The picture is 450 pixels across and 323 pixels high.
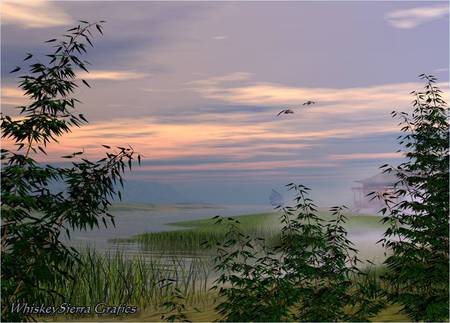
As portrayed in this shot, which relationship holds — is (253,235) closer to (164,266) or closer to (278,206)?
(164,266)

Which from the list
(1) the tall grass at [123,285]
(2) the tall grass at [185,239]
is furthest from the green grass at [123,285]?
(2) the tall grass at [185,239]

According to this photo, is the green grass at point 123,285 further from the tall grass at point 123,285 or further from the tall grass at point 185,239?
the tall grass at point 185,239

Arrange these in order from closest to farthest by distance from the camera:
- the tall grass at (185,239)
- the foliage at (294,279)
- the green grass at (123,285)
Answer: the foliage at (294,279), the green grass at (123,285), the tall grass at (185,239)

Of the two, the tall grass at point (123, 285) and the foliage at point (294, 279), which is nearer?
the foliage at point (294, 279)

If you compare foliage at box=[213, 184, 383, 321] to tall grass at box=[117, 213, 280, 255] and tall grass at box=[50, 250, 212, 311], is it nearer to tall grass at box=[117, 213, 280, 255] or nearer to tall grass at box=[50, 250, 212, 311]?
tall grass at box=[50, 250, 212, 311]

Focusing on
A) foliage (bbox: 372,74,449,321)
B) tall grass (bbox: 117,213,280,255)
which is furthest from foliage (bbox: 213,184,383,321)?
tall grass (bbox: 117,213,280,255)

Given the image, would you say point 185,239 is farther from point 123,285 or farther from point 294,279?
point 294,279

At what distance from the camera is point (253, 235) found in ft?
95.0

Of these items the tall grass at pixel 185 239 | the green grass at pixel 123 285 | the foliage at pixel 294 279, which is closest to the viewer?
the foliage at pixel 294 279

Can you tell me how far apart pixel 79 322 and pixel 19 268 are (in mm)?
5161

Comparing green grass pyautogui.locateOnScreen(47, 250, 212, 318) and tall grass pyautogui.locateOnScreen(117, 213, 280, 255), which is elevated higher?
tall grass pyautogui.locateOnScreen(117, 213, 280, 255)

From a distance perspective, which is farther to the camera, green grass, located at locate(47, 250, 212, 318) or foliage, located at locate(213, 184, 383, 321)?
green grass, located at locate(47, 250, 212, 318)

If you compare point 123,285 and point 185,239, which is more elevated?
point 185,239

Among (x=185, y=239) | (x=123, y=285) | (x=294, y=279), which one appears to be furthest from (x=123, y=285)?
(x=185, y=239)
